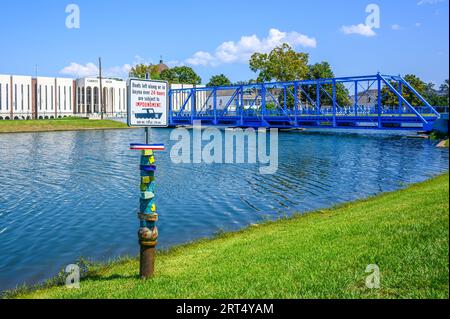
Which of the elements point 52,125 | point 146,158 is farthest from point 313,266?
point 52,125

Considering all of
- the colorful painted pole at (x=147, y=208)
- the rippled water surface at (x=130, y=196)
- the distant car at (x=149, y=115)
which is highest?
the distant car at (x=149, y=115)

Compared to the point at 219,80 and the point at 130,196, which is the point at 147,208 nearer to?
the point at 130,196

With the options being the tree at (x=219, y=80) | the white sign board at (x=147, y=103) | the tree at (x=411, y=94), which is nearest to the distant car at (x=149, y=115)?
the white sign board at (x=147, y=103)

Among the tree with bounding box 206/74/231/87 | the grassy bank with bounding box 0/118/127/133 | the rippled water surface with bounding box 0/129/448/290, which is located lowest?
the rippled water surface with bounding box 0/129/448/290

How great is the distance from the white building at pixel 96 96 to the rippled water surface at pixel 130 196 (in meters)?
77.4

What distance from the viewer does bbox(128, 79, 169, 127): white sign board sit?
25.5 ft

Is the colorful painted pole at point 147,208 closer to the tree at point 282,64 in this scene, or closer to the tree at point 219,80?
the tree at point 282,64

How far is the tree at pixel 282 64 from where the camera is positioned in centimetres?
9744

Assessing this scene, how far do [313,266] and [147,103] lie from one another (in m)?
3.76

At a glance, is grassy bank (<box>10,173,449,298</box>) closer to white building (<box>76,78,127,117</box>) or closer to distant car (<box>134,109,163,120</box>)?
distant car (<box>134,109,163,120</box>)

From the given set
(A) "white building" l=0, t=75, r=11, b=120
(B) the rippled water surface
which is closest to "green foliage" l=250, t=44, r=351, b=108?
(A) "white building" l=0, t=75, r=11, b=120

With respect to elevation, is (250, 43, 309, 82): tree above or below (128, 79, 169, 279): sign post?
above

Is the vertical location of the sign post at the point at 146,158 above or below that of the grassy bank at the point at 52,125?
below
